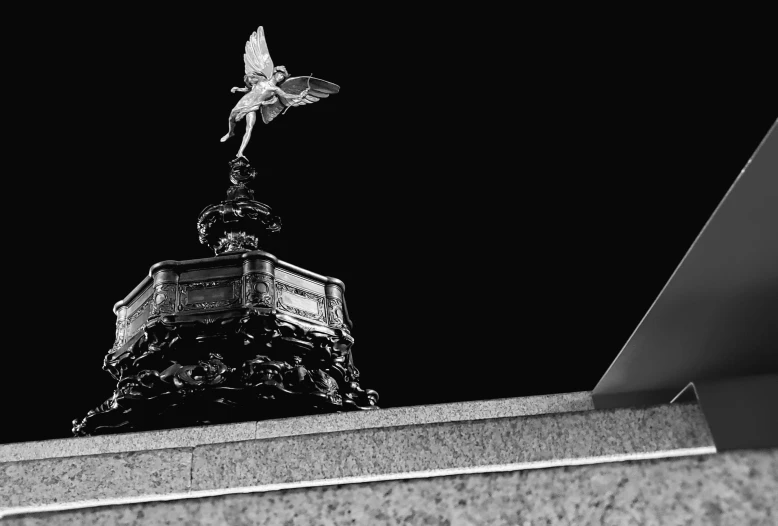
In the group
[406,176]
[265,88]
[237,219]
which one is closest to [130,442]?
[237,219]

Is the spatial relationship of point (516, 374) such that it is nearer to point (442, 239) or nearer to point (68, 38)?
point (442, 239)

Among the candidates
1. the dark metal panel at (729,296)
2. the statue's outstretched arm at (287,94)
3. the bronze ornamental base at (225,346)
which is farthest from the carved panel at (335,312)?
the dark metal panel at (729,296)

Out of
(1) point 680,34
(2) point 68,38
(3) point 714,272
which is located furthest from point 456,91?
(3) point 714,272

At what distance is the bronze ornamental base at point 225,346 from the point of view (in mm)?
3215

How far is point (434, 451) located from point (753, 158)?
0.35 meters

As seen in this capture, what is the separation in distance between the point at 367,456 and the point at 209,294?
8.81 ft

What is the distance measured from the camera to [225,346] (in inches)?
134

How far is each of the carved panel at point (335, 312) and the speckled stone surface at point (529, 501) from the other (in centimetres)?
278

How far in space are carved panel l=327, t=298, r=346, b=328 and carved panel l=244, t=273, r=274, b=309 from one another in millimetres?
355

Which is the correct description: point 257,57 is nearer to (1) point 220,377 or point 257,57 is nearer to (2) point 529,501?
(1) point 220,377

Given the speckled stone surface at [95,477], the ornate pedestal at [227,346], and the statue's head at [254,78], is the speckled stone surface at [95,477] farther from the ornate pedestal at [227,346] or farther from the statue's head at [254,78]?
the statue's head at [254,78]

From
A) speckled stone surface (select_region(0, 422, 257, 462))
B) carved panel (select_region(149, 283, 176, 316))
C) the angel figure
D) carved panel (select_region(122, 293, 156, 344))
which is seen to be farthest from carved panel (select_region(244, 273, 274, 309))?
the angel figure

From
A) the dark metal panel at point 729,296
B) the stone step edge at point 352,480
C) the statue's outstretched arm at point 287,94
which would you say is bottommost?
the stone step edge at point 352,480

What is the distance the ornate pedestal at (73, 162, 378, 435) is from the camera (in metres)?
3.21
